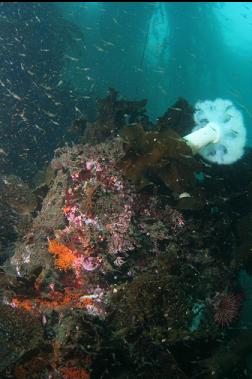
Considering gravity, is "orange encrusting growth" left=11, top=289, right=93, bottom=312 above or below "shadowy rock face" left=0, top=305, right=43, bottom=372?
above

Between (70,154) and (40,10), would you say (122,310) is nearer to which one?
(70,154)

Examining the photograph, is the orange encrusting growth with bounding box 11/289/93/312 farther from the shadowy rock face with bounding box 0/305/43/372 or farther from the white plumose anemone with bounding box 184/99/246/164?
the white plumose anemone with bounding box 184/99/246/164

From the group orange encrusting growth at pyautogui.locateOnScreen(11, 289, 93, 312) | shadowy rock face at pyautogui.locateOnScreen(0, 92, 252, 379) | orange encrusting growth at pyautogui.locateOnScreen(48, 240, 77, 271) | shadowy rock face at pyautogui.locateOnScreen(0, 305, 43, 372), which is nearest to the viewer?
shadowy rock face at pyautogui.locateOnScreen(0, 305, 43, 372)

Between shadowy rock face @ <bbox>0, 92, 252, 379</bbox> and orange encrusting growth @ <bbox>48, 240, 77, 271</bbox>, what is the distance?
15mm

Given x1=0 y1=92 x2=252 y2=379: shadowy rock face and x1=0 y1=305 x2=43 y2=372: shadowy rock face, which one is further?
Result: x1=0 y1=92 x2=252 y2=379: shadowy rock face

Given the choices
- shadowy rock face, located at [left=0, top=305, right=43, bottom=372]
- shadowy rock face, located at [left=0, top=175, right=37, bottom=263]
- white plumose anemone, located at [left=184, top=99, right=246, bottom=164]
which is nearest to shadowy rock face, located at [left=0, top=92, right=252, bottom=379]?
shadowy rock face, located at [left=0, top=305, right=43, bottom=372]

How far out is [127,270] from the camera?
4738 mm

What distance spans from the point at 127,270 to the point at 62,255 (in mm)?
935

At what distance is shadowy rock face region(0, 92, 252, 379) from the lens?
12.7 ft

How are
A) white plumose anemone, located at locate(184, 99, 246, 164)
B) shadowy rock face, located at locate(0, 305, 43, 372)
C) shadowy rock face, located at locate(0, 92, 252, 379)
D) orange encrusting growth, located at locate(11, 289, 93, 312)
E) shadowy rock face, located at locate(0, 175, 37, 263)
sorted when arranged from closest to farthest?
1. shadowy rock face, located at locate(0, 305, 43, 372)
2. shadowy rock face, located at locate(0, 92, 252, 379)
3. orange encrusting growth, located at locate(11, 289, 93, 312)
4. white plumose anemone, located at locate(184, 99, 246, 164)
5. shadowy rock face, located at locate(0, 175, 37, 263)

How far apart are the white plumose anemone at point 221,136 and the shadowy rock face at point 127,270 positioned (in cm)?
61

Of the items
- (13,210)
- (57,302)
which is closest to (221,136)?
(57,302)

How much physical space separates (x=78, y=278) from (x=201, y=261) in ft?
6.03

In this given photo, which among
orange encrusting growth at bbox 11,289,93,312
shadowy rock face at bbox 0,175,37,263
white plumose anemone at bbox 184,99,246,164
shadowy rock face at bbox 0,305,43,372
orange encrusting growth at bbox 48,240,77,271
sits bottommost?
shadowy rock face at bbox 0,305,43,372
